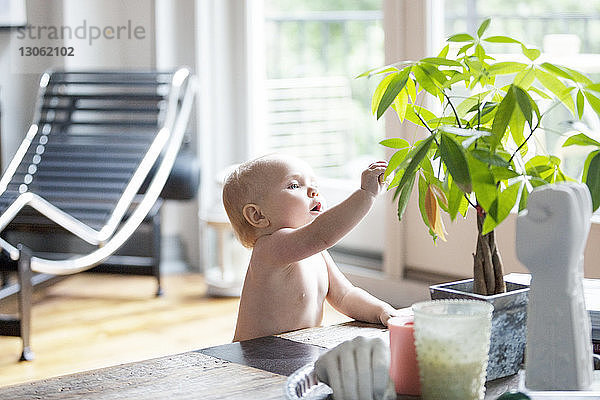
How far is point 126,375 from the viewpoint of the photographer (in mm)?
1084

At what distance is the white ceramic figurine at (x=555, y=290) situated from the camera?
936 mm

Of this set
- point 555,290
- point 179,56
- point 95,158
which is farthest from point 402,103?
point 179,56

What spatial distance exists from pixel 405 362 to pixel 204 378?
9.2 inches

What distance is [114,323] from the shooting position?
2996mm

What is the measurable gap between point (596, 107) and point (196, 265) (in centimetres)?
295

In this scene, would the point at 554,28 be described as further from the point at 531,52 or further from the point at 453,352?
the point at 453,352

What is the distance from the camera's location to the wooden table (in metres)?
1.01

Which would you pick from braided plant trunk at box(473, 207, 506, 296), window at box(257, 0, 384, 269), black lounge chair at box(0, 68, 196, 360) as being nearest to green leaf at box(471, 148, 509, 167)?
braided plant trunk at box(473, 207, 506, 296)

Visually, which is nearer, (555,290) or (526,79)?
(555,290)

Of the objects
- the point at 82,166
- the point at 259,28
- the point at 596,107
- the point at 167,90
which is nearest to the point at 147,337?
the point at 82,166

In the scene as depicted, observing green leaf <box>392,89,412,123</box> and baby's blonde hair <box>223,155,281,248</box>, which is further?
baby's blonde hair <box>223,155,281,248</box>

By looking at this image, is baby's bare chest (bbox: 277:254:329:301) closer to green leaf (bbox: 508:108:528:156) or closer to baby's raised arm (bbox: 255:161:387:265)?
baby's raised arm (bbox: 255:161:387:265)

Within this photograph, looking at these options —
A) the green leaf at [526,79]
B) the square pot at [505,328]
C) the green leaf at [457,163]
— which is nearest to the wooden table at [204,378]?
the square pot at [505,328]

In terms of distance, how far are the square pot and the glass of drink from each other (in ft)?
0.26
